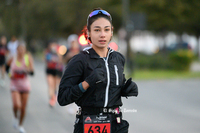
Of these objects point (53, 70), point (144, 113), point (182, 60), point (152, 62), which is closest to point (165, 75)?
point (182, 60)

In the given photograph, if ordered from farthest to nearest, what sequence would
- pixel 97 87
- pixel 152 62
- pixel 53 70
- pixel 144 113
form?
pixel 152 62 < pixel 53 70 < pixel 144 113 < pixel 97 87

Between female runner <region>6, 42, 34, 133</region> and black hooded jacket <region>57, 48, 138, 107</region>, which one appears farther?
female runner <region>6, 42, 34, 133</region>

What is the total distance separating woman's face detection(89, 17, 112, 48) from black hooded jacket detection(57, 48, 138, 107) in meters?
0.11

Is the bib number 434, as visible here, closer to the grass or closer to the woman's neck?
the woman's neck

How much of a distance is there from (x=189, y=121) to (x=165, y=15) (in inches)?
845

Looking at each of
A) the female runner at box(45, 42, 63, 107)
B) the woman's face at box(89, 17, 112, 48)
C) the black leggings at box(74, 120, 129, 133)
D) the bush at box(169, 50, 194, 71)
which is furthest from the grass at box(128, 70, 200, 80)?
the woman's face at box(89, 17, 112, 48)

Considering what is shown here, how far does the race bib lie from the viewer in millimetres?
3113

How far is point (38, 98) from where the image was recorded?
12.2 m

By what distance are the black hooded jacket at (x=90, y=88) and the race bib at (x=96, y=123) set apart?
0.38 feet

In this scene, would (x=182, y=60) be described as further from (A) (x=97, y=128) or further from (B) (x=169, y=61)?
(A) (x=97, y=128)

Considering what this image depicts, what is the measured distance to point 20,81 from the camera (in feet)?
24.5

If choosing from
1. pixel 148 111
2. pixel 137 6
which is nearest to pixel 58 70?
pixel 148 111

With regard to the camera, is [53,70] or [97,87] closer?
[97,87]

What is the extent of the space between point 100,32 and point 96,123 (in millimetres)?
811
